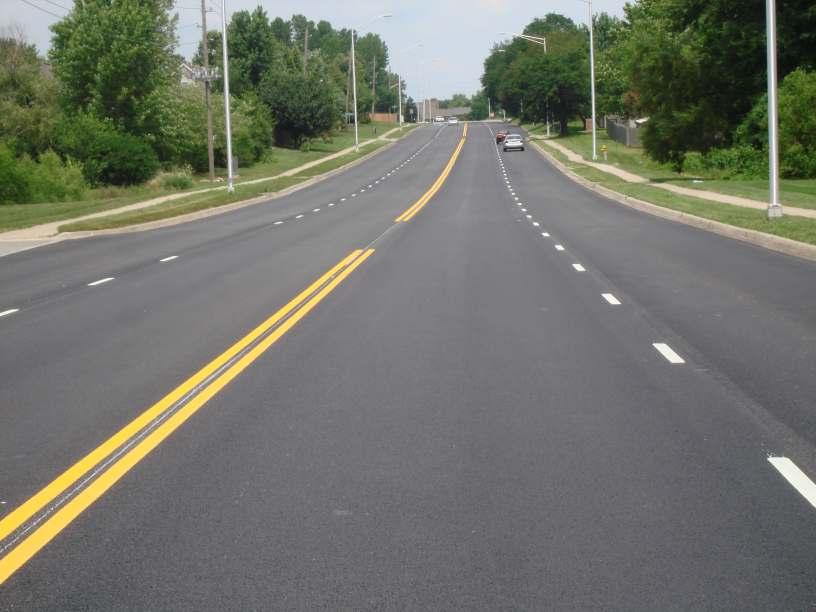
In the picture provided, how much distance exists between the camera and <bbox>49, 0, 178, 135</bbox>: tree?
7112cm

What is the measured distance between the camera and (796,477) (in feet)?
22.0

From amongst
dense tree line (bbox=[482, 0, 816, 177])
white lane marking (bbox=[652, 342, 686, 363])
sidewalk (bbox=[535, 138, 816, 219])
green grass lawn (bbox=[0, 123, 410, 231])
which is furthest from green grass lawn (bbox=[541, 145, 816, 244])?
green grass lawn (bbox=[0, 123, 410, 231])

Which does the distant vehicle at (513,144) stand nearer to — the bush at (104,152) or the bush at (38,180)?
the bush at (104,152)

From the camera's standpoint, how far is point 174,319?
14305mm

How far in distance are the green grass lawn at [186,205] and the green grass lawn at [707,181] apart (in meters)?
18.4

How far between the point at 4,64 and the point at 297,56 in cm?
5481

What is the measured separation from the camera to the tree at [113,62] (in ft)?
233

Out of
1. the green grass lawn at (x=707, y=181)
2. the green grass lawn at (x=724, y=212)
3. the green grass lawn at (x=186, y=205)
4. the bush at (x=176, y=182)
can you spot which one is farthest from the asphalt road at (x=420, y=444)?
the bush at (x=176, y=182)

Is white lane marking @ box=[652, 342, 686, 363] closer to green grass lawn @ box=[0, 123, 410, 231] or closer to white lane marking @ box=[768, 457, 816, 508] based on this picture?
white lane marking @ box=[768, 457, 816, 508]

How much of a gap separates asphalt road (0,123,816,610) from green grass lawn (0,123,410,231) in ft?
72.5

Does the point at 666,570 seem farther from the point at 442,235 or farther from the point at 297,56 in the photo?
the point at 297,56

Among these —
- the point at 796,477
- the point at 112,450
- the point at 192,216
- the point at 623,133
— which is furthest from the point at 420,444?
the point at 623,133

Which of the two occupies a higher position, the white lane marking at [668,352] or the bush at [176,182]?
the bush at [176,182]

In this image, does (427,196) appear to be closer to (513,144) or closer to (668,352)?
(668,352)
